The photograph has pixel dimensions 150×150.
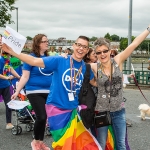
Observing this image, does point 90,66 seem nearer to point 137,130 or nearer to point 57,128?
point 57,128

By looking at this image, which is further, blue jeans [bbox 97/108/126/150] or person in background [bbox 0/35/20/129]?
person in background [bbox 0/35/20/129]

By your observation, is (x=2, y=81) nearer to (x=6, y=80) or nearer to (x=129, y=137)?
(x=6, y=80)

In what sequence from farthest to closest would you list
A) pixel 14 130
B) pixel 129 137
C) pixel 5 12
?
pixel 5 12
pixel 14 130
pixel 129 137

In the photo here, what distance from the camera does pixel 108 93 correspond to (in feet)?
12.2

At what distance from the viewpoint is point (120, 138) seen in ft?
12.8

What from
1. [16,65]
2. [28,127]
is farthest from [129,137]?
[16,65]

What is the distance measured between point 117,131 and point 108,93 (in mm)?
524

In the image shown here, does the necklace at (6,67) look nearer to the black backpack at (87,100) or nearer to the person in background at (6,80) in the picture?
the person in background at (6,80)

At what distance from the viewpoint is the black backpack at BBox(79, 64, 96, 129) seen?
369cm

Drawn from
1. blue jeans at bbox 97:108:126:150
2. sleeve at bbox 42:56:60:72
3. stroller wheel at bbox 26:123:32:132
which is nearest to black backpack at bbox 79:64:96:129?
blue jeans at bbox 97:108:126:150

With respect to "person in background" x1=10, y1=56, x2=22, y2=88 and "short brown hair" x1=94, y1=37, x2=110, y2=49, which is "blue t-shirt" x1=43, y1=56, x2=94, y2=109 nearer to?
"short brown hair" x1=94, y1=37, x2=110, y2=49

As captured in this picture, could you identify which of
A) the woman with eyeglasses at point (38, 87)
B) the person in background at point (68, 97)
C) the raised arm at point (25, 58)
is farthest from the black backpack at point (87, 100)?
the woman with eyeglasses at point (38, 87)

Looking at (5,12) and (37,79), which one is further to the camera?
(5,12)

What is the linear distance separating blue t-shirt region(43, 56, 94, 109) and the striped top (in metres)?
0.19
